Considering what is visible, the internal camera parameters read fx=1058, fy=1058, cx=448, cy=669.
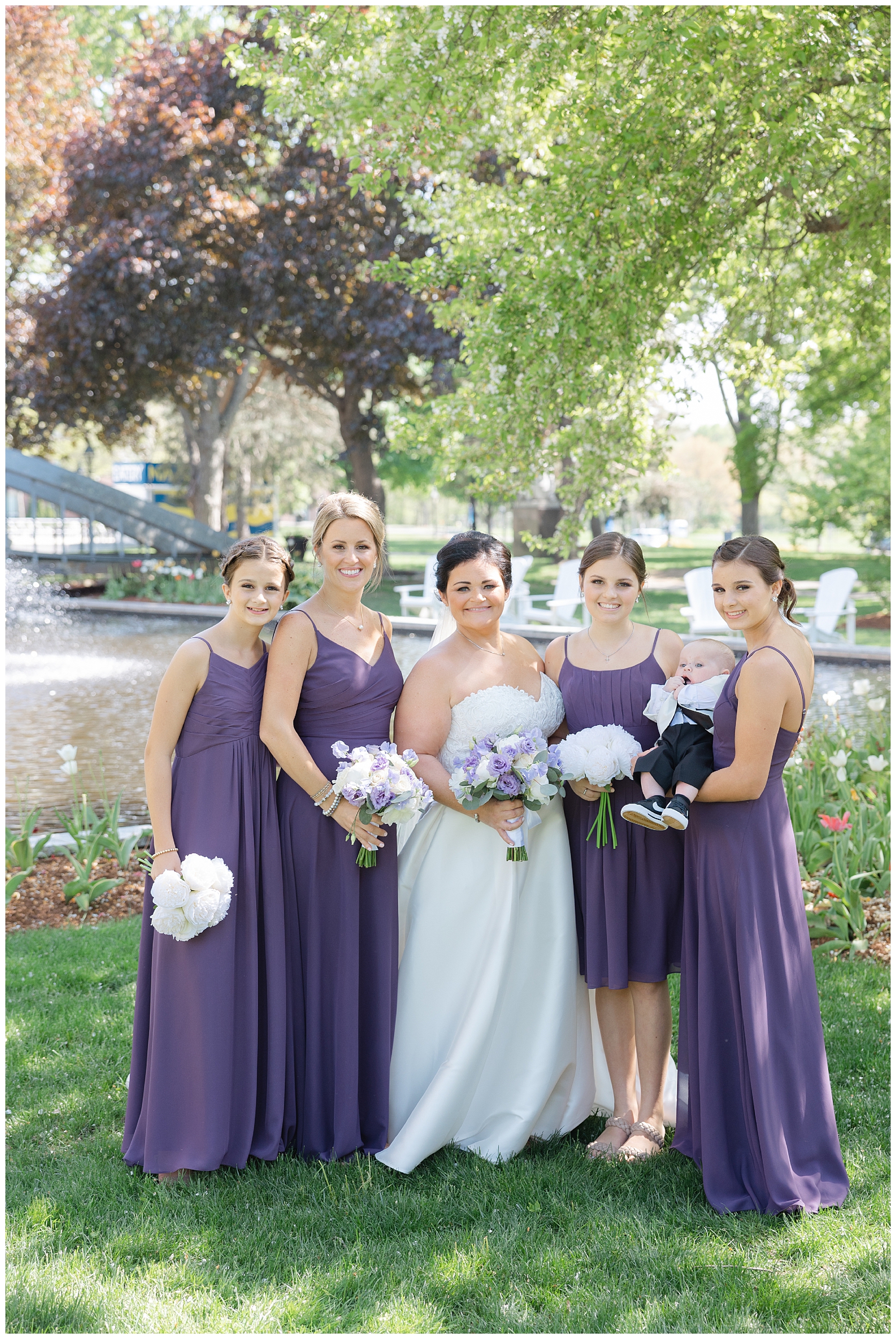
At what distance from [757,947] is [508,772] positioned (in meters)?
1.03

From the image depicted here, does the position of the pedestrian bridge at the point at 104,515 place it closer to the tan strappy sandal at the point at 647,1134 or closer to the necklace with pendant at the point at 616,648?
the necklace with pendant at the point at 616,648

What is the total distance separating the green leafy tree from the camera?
593 centimetres

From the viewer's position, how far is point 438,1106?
393cm

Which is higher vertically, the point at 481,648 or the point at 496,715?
the point at 481,648

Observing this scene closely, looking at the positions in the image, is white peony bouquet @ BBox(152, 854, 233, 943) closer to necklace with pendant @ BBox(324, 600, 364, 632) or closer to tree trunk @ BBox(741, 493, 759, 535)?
necklace with pendant @ BBox(324, 600, 364, 632)

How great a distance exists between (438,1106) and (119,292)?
72.4ft

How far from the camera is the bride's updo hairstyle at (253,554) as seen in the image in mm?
3854

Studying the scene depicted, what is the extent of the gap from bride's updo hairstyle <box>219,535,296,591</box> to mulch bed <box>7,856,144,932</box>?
3419 millimetres

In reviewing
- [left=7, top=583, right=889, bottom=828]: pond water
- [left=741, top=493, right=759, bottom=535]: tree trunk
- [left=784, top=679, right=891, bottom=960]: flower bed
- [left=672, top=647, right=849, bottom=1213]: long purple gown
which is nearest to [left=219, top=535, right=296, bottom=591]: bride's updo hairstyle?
[left=672, top=647, right=849, bottom=1213]: long purple gown

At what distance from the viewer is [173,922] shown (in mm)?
3684

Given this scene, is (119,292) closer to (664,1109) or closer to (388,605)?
(388,605)

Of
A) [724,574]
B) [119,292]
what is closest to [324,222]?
→ [119,292]

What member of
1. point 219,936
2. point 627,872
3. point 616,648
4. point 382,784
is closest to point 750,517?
point 616,648

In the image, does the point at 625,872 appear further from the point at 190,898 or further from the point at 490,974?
the point at 190,898
